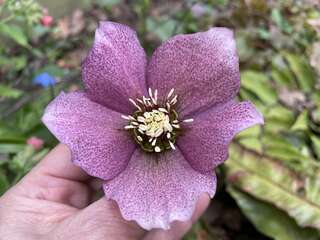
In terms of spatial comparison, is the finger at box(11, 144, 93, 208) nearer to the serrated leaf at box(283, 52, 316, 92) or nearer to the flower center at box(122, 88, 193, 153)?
the flower center at box(122, 88, 193, 153)

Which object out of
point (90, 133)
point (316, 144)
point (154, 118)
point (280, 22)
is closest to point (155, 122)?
point (154, 118)

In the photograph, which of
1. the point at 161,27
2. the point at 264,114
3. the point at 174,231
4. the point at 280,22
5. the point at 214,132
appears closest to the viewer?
the point at 214,132

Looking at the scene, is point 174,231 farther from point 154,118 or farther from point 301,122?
point 301,122

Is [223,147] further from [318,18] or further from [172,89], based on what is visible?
[318,18]

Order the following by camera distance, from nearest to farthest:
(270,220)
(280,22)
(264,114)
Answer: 1. (270,220)
2. (264,114)
3. (280,22)

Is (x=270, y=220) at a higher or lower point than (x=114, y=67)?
lower

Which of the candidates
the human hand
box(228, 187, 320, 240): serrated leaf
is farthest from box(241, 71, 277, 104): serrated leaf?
the human hand

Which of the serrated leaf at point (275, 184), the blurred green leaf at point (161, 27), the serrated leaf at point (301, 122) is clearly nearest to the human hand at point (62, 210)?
the serrated leaf at point (275, 184)
